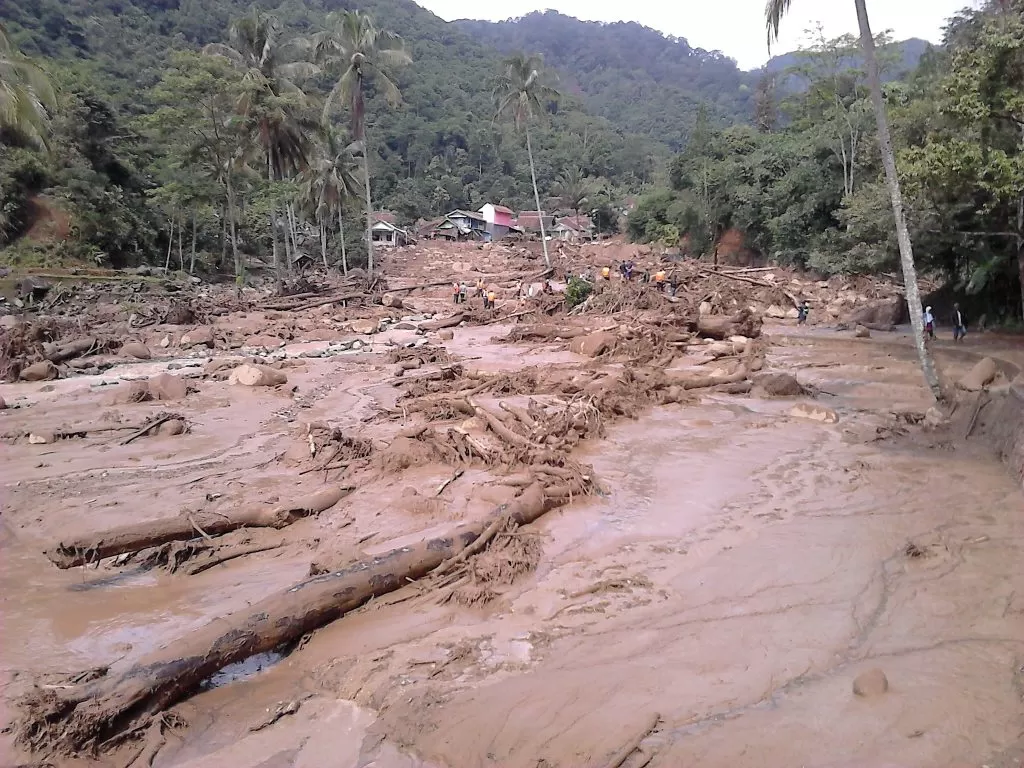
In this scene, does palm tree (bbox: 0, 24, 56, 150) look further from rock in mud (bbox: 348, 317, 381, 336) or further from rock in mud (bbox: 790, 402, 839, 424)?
rock in mud (bbox: 790, 402, 839, 424)

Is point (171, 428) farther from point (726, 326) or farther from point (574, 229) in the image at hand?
point (574, 229)

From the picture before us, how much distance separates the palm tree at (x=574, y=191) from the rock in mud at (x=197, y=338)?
5419cm

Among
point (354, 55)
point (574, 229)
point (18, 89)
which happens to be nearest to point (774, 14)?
point (18, 89)

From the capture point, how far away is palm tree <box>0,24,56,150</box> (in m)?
16.9

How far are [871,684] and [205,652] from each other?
4.09 m

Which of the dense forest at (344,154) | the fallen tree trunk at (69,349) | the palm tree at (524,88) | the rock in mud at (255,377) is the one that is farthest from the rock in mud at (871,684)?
the palm tree at (524,88)

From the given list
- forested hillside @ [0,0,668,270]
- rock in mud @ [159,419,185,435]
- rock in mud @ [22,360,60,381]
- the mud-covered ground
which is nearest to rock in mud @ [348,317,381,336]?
rock in mud @ [22,360,60,381]

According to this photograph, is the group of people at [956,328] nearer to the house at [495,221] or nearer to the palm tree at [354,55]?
the palm tree at [354,55]

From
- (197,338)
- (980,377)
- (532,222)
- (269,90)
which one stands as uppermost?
(269,90)

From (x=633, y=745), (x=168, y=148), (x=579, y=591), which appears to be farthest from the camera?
(x=168, y=148)

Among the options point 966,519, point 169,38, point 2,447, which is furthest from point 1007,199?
point 169,38

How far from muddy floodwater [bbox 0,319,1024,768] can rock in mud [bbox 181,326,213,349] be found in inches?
396

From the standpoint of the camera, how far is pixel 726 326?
18.3 m

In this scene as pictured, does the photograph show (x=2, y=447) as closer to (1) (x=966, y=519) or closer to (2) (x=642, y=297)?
(1) (x=966, y=519)
